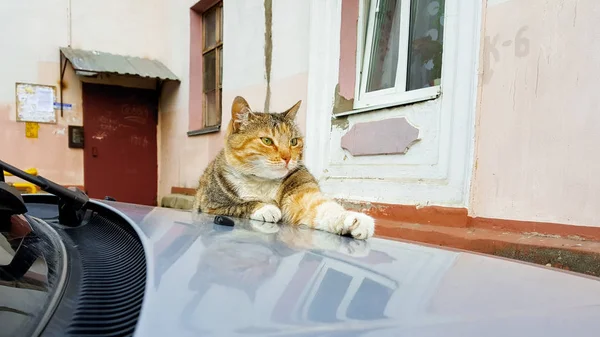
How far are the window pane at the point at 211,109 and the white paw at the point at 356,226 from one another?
4510mm

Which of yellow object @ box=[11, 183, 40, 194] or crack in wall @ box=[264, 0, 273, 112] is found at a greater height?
crack in wall @ box=[264, 0, 273, 112]

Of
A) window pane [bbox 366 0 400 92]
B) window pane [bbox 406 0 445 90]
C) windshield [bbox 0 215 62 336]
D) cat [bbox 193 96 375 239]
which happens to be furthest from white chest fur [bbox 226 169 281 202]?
window pane [bbox 366 0 400 92]

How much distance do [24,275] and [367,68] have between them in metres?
3.06

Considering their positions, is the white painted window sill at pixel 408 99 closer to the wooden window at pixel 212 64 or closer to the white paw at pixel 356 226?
the white paw at pixel 356 226

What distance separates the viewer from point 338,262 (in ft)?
2.67

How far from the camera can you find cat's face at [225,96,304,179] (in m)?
1.83

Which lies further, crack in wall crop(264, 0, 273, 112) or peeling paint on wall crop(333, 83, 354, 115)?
crack in wall crop(264, 0, 273, 112)

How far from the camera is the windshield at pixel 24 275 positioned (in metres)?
0.54

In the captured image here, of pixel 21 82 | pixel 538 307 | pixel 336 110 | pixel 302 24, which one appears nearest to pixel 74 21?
pixel 21 82

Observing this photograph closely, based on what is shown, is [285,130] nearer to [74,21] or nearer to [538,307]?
[538,307]

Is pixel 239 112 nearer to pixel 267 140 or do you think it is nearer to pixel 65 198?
pixel 267 140

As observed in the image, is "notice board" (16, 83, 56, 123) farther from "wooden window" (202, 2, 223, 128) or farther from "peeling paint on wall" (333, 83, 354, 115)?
"peeling paint on wall" (333, 83, 354, 115)

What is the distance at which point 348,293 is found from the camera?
2.04 feet

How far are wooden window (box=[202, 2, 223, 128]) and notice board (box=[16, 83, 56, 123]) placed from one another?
234 centimetres
